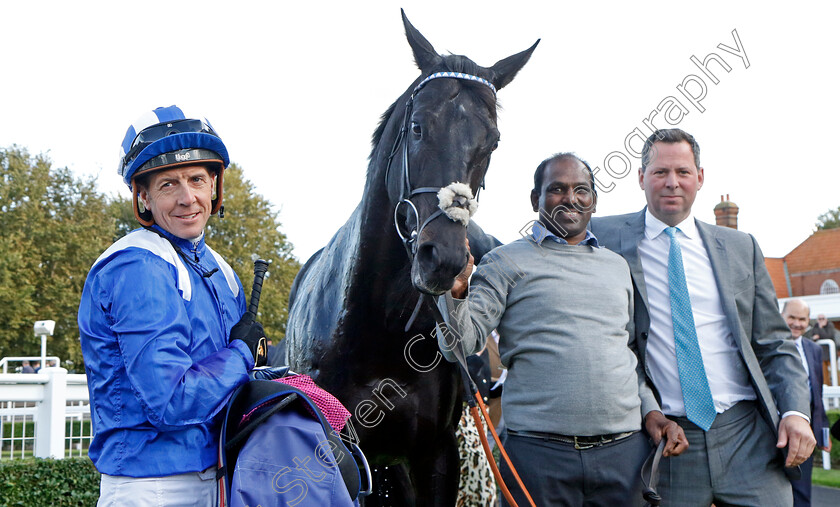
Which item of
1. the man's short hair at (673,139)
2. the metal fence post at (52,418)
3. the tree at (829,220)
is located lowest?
the metal fence post at (52,418)

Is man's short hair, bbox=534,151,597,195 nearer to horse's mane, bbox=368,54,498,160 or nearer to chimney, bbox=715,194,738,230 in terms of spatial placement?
horse's mane, bbox=368,54,498,160

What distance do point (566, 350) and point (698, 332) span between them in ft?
2.16

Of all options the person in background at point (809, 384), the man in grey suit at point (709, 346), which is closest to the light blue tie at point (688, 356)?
the man in grey suit at point (709, 346)

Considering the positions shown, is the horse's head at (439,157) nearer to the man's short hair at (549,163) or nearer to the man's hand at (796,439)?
the man's short hair at (549,163)

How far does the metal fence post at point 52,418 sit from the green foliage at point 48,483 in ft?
2.40

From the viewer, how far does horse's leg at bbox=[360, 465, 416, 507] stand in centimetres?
327

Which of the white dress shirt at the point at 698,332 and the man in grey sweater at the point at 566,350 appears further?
the white dress shirt at the point at 698,332

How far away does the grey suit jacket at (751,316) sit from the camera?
277cm

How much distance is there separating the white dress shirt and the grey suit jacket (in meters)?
0.05

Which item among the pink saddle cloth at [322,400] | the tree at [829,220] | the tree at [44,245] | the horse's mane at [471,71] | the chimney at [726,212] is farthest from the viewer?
the tree at [829,220]

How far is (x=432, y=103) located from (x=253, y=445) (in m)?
1.47

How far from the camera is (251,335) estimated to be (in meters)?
1.88

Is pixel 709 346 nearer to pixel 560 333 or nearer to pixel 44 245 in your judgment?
pixel 560 333

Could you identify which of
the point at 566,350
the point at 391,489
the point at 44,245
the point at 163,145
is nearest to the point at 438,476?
the point at 391,489
